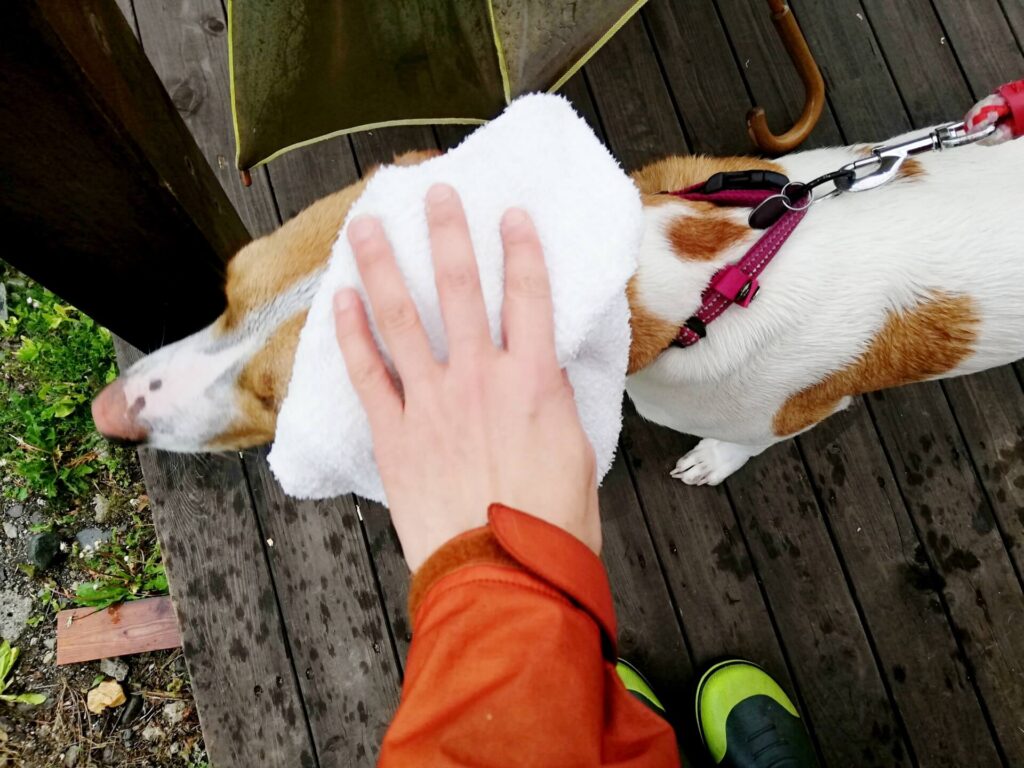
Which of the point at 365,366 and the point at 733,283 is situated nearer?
the point at 365,366

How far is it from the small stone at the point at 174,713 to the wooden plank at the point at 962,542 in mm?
2399

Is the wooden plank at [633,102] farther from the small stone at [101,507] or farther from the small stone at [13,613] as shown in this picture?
the small stone at [13,613]

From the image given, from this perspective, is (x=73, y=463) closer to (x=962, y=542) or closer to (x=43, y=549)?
(x=43, y=549)

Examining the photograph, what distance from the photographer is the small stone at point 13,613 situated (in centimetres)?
214

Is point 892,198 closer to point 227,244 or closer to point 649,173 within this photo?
point 649,173

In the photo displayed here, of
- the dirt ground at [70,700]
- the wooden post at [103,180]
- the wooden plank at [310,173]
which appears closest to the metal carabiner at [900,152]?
the wooden post at [103,180]

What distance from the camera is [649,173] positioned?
158 centimetres

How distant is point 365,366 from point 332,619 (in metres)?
1.37

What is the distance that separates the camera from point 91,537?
7.16ft

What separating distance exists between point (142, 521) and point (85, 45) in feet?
→ 5.47

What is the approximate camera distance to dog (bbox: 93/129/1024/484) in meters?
1.16

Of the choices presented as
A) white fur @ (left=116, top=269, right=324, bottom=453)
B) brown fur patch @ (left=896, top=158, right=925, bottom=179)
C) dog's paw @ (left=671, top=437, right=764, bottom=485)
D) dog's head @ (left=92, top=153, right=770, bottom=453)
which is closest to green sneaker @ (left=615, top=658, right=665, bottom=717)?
dog's paw @ (left=671, top=437, right=764, bottom=485)

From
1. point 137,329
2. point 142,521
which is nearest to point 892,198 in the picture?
point 137,329

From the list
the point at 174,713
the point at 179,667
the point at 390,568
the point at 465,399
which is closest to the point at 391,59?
the point at 465,399
